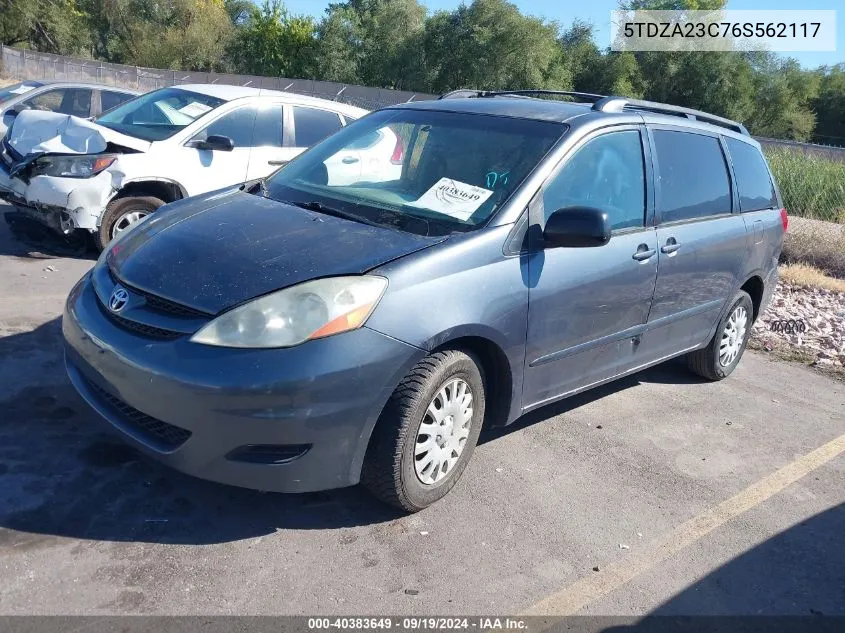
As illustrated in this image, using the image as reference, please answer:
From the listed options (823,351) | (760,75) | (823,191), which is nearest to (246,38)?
(760,75)

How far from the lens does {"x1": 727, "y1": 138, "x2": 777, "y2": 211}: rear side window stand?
18.4 ft

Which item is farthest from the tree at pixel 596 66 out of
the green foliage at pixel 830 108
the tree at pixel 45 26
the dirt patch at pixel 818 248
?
the dirt patch at pixel 818 248

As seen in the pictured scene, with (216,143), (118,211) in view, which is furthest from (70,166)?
(216,143)

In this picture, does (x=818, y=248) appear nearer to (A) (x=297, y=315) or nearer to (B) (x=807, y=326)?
(B) (x=807, y=326)

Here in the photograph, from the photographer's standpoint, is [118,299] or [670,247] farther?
[670,247]

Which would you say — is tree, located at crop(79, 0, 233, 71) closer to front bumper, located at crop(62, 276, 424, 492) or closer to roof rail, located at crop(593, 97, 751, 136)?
roof rail, located at crop(593, 97, 751, 136)

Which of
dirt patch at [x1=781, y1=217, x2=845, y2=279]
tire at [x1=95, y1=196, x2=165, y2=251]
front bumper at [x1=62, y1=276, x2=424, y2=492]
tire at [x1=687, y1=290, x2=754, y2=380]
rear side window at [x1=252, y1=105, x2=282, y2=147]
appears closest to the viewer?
front bumper at [x1=62, y1=276, x2=424, y2=492]

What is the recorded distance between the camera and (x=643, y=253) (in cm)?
445

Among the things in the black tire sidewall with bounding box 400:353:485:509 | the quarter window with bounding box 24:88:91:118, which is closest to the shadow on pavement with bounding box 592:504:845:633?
the black tire sidewall with bounding box 400:353:485:509

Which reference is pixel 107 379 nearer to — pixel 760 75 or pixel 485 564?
pixel 485 564

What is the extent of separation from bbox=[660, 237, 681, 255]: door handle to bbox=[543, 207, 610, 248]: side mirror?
3.16 ft

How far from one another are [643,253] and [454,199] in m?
1.24

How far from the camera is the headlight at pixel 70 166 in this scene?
6719 millimetres

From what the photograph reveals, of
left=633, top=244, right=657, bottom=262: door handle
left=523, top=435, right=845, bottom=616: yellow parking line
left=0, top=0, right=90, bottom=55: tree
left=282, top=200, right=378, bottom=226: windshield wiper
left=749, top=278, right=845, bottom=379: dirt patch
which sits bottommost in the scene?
left=523, top=435, right=845, bottom=616: yellow parking line
